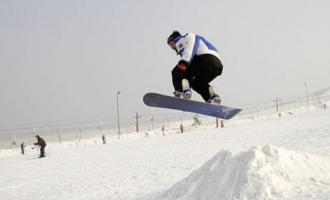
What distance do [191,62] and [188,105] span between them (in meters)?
0.76

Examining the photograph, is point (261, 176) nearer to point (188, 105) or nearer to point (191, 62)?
point (188, 105)

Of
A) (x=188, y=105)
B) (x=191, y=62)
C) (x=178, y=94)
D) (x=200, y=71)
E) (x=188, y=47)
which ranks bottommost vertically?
(x=188, y=105)

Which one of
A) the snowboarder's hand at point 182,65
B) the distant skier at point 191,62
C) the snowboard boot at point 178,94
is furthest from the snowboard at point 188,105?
the snowboarder's hand at point 182,65

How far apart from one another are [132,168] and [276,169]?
32.3 ft

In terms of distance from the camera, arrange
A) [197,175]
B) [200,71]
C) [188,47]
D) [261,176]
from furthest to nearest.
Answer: [197,175], [261,176], [200,71], [188,47]

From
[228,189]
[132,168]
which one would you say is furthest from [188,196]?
[132,168]

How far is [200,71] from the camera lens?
21.1 ft

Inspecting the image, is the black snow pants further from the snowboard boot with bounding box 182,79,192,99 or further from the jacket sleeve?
the jacket sleeve

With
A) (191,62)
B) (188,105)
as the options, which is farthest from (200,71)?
(188,105)

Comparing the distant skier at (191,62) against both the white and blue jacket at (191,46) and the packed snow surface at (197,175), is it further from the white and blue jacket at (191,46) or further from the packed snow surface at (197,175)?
the packed snow surface at (197,175)

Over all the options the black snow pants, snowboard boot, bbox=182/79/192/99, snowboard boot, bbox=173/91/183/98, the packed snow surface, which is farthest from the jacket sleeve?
the packed snow surface

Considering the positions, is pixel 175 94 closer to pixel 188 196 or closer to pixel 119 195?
pixel 188 196

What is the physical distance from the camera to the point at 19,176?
1891cm

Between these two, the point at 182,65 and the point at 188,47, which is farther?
the point at 182,65
